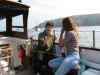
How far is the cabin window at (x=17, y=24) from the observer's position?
9.04ft

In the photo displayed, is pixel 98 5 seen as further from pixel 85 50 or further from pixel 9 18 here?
pixel 9 18

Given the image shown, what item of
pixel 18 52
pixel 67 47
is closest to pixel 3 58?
pixel 18 52

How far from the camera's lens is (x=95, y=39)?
2320mm

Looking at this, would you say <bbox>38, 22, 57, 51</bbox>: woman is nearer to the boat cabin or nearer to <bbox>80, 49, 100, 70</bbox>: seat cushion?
the boat cabin

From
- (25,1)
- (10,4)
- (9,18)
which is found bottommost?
(9,18)

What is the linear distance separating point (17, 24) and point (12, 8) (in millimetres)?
507

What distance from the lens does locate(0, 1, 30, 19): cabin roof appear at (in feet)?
7.50

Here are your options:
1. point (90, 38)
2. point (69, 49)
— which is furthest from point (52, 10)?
point (69, 49)

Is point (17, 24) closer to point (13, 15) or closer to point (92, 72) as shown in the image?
A: point (13, 15)

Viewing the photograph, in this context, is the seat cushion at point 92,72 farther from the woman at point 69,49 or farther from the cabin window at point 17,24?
the cabin window at point 17,24

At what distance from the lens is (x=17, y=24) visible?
284cm

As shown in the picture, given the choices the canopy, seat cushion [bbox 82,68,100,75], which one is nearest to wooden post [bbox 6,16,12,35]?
the canopy

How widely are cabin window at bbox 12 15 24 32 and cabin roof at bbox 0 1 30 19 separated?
117 mm

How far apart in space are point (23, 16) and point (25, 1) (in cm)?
40
